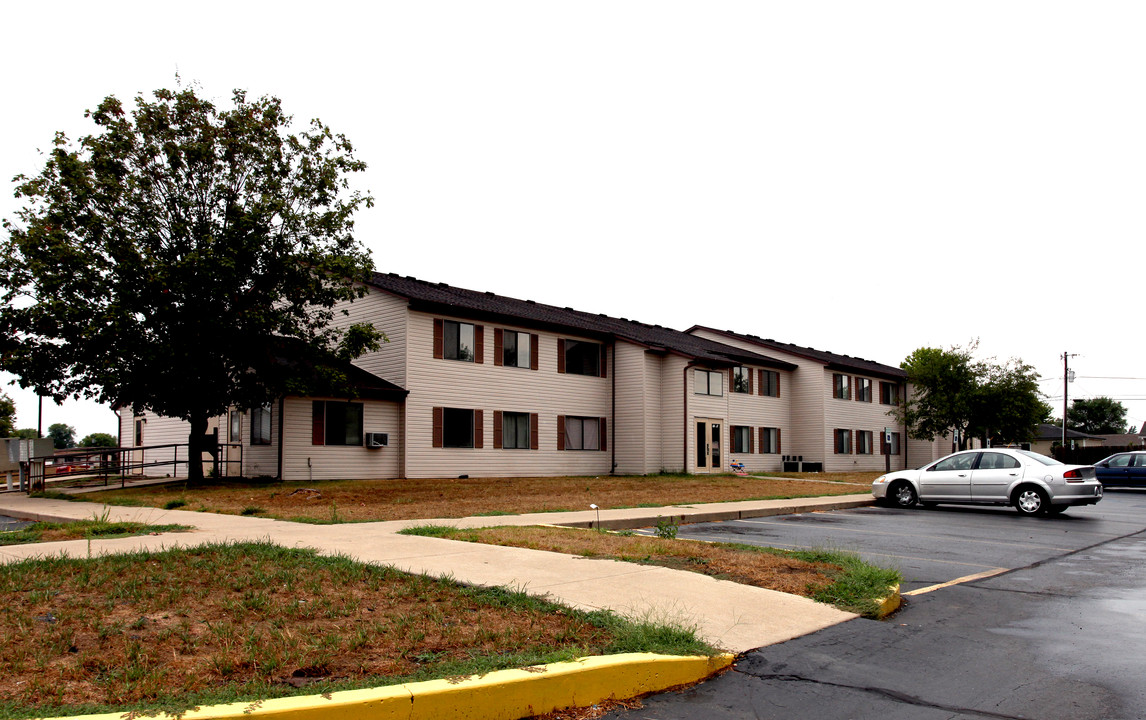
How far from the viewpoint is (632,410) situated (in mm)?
35406

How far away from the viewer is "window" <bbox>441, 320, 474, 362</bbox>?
3019 cm

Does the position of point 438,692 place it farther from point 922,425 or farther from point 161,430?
point 922,425

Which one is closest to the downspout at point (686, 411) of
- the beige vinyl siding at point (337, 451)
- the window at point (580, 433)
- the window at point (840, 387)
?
the window at point (580, 433)

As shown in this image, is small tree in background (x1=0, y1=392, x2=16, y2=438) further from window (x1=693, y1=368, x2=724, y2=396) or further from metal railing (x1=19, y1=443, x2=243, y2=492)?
window (x1=693, y1=368, x2=724, y2=396)

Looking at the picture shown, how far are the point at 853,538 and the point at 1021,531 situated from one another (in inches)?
143

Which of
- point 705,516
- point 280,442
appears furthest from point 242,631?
point 280,442

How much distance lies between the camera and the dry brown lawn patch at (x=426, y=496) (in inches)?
649

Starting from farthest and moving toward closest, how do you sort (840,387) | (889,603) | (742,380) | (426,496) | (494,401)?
1. (840,387)
2. (742,380)
3. (494,401)
4. (426,496)
5. (889,603)

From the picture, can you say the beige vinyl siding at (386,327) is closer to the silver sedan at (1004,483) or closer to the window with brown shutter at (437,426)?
the window with brown shutter at (437,426)

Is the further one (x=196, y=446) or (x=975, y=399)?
(x=975, y=399)

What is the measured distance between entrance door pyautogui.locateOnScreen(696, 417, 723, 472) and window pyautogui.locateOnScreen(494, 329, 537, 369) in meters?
8.20

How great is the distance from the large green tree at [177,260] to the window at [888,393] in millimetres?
35334

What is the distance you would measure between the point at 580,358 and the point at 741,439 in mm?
10991

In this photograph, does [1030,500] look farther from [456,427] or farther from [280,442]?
[280,442]
